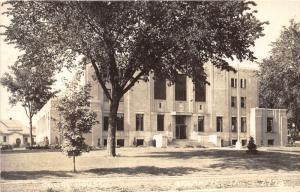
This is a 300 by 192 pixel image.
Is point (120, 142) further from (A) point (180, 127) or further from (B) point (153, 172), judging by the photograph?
(B) point (153, 172)

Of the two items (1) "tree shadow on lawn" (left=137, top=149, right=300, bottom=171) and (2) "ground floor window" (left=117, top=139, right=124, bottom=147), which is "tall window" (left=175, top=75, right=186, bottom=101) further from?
(1) "tree shadow on lawn" (left=137, top=149, right=300, bottom=171)

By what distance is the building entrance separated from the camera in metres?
56.4

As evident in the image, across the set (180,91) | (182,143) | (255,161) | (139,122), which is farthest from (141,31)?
(180,91)

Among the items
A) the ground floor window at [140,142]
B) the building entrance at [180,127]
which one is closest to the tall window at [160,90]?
the building entrance at [180,127]

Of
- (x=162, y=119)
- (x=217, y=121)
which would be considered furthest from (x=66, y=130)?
(x=217, y=121)

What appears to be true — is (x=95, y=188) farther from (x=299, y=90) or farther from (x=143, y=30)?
(x=299, y=90)

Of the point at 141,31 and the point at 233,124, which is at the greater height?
the point at 141,31

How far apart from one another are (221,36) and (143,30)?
471 cm

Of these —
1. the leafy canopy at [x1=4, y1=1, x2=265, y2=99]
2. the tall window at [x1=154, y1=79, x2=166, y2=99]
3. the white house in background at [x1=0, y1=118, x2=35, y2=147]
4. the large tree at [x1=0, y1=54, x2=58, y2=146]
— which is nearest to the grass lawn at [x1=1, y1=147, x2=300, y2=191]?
the leafy canopy at [x1=4, y1=1, x2=265, y2=99]

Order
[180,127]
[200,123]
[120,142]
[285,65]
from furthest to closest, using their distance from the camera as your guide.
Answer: [200,123] < [180,127] < [120,142] < [285,65]

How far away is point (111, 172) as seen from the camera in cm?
2583

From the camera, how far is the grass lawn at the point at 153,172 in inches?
845

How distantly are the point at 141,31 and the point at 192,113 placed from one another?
2871cm

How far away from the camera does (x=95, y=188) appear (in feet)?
67.9
